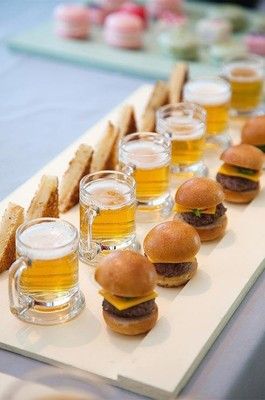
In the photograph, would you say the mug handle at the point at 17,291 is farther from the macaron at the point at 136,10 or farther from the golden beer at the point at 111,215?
the macaron at the point at 136,10

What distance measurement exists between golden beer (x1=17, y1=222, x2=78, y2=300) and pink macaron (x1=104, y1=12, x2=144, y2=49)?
128 cm

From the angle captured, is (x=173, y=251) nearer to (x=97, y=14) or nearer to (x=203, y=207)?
(x=203, y=207)

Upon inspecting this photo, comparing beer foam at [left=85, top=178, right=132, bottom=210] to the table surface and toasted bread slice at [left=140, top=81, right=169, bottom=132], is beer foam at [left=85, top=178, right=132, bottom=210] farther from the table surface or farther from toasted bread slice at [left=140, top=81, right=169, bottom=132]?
toasted bread slice at [left=140, top=81, right=169, bottom=132]

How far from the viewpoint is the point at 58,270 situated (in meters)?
1.29

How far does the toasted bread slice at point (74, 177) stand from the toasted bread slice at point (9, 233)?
0.53 feet

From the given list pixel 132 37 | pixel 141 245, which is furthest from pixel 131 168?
pixel 132 37

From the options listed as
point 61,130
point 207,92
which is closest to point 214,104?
point 207,92

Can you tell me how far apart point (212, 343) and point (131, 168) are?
421mm

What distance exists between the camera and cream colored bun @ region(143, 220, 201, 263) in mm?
1368

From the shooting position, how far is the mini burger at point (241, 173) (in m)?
1.64

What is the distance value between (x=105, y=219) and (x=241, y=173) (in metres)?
0.34

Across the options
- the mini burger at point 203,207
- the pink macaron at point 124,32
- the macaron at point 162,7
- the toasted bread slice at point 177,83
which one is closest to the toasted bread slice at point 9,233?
the mini burger at point 203,207

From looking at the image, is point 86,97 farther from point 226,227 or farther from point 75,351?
point 75,351

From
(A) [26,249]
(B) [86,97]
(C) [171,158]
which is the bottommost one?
(B) [86,97]
